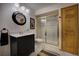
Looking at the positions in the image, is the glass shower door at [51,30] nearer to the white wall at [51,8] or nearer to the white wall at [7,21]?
the white wall at [51,8]

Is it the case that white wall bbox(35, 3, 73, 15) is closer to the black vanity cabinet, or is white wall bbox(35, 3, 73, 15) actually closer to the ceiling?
the ceiling

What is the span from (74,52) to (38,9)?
0.94m

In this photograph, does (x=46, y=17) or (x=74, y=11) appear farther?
(x=46, y=17)

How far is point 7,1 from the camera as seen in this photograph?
1648mm

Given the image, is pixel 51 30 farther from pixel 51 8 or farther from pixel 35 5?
pixel 35 5

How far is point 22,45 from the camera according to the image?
1707 millimetres

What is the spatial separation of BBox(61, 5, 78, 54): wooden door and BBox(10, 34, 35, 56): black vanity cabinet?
0.55m

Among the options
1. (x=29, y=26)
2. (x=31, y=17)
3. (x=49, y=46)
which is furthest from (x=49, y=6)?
(x=49, y=46)

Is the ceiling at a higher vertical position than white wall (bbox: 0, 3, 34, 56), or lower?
higher

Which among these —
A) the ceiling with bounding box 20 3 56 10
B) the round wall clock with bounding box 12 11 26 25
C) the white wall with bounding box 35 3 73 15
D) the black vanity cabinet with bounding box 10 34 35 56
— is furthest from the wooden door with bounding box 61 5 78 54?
the round wall clock with bounding box 12 11 26 25

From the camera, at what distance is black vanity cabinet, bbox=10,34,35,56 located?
65.3 inches

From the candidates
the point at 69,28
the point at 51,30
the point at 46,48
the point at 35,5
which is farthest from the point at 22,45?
the point at 69,28

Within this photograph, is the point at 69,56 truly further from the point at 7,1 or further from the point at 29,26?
the point at 7,1

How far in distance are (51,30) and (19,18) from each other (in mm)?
589
